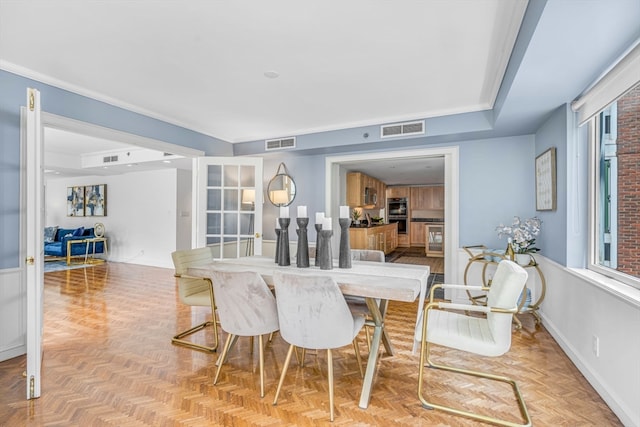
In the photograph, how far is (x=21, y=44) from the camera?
2.38m

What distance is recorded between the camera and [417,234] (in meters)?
10.5

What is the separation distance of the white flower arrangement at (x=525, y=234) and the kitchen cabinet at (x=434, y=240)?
197 inches

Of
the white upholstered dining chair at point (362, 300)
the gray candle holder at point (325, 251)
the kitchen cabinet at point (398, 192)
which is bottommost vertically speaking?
the white upholstered dining chair at point (362, 300)

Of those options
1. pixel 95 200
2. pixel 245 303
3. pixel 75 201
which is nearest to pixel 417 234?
pixel 245 303

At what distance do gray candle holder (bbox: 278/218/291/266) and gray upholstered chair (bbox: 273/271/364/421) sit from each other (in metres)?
0.76

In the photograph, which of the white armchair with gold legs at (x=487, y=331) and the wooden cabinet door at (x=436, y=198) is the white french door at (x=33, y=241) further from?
the wooden cabinet door at (x=436, y=198)

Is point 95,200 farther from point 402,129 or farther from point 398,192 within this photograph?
point 398,192

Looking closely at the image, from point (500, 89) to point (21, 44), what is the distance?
13.0 ft

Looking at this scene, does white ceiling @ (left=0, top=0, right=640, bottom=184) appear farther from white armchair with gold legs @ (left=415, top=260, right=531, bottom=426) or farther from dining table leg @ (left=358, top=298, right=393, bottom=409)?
dining table leg @ (left=358, top=298, right=393, bottom=409)

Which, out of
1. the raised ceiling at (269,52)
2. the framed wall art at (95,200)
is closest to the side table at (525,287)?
the raised ceiling at (269,52)

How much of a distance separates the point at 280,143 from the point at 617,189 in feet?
12.8

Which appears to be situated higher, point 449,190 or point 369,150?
point 369,150

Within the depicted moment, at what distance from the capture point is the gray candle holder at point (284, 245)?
9.02ft

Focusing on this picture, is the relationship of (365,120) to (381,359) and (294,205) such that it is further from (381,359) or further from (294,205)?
(381,359)
